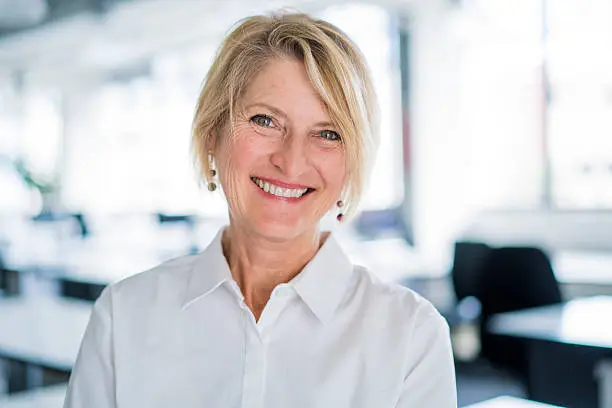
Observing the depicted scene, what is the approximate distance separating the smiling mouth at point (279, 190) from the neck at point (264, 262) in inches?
4.0

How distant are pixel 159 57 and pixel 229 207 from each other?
29.9 feet

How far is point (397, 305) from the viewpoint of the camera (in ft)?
4.30

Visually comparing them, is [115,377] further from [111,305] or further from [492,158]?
[492,158]

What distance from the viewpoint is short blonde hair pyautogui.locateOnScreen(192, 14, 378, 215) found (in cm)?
126

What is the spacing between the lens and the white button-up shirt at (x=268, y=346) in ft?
4.14

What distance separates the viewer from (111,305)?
4.48ft

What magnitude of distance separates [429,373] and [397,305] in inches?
5.2

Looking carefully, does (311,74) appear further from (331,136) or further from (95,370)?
(95,370)

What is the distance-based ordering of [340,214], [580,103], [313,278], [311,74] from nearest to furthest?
[311,74]
[313,278]
[340,214]
[580,103]

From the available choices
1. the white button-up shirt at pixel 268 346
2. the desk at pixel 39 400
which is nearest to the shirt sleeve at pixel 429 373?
the white button-up shirt at pixel 268 346

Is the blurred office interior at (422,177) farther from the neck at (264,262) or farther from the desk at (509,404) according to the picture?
the neck at (264,262)

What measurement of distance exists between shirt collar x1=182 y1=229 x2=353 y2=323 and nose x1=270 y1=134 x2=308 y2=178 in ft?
0.64

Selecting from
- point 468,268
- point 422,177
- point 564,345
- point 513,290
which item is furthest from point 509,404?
point 422,177

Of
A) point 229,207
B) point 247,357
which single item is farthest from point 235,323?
point 229,207
